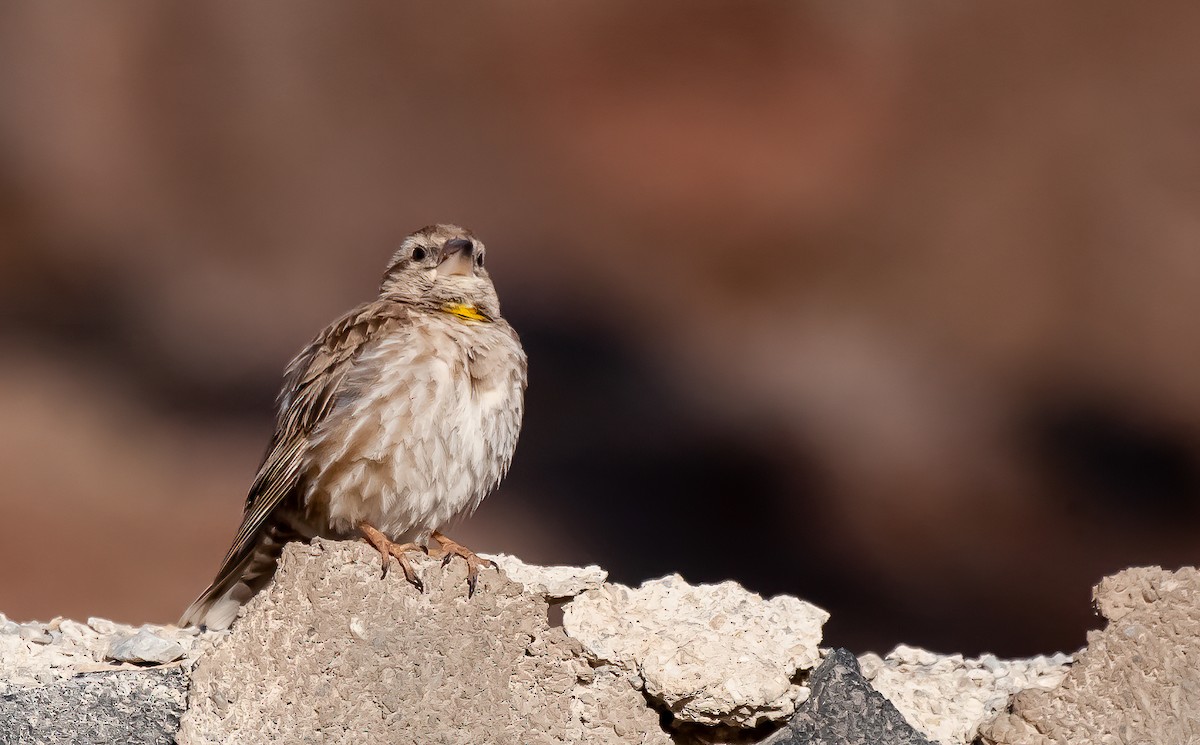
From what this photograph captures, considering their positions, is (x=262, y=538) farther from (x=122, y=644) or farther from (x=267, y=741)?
(x=267, y=741)

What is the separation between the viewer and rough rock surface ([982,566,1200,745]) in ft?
11.5

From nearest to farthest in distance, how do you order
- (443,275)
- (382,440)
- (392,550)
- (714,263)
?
(392,550), (382,440), (443,275), (714,263)

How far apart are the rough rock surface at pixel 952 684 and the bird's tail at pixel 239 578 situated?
1.74 metres

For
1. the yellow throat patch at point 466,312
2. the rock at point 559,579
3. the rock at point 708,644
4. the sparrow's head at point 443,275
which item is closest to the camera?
the rock at point 708,644

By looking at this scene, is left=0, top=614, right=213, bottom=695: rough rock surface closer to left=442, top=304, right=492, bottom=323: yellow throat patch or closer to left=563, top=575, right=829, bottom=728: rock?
left=563, top=575, right=829, bottom=728: rock

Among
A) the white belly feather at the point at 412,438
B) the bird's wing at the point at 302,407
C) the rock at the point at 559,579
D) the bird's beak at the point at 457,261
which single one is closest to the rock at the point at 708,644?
the rock at the point at 559,579

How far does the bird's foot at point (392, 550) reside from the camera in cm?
351

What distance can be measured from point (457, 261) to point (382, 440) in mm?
933

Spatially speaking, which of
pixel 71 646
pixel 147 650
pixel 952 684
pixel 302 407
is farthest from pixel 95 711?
pixel 952 684

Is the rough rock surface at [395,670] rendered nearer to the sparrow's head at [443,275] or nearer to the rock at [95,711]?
the rock at [95,711]

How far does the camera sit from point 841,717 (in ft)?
11.6

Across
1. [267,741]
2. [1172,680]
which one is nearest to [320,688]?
[267,741]

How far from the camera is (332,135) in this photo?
8.47 meters

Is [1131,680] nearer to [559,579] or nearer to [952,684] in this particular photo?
[952,684]
